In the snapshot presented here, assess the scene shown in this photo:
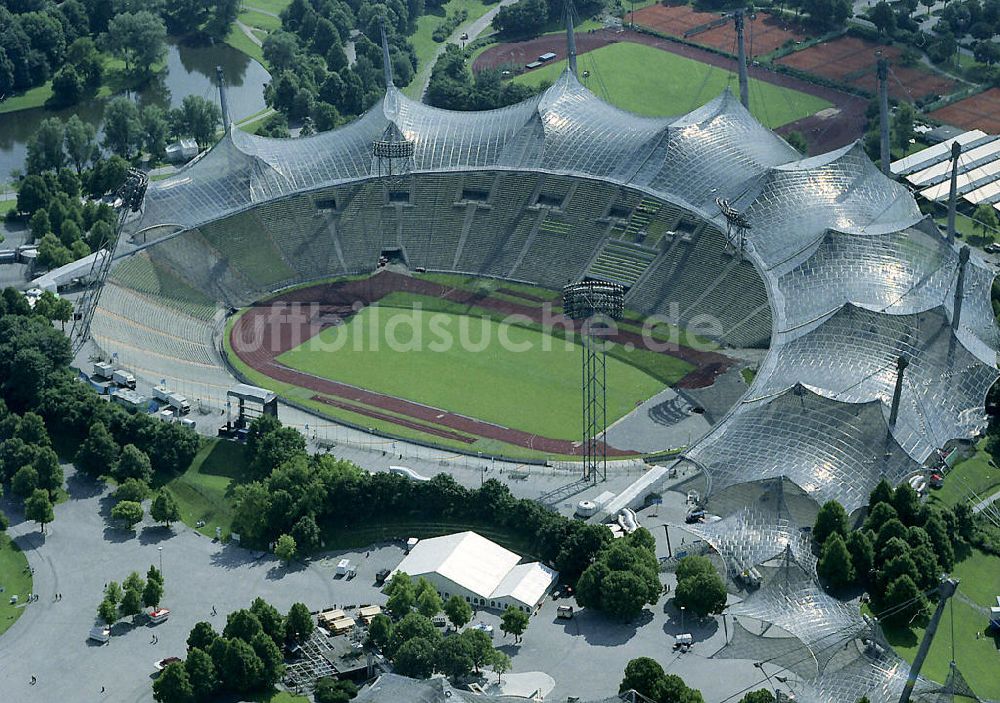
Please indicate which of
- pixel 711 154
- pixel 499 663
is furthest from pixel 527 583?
pixel 711 154

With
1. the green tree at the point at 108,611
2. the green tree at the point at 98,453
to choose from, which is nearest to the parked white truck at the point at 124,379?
the green tree at the point at 98,453

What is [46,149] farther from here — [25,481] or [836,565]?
[836,565]

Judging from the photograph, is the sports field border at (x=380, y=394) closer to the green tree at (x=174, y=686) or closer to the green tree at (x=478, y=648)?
the green tree at (x=478, y=648)

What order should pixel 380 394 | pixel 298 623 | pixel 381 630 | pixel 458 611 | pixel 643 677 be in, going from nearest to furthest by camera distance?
pixel 643 677
pixel 381 630
pixel 298 623
pixel 458 611
pixel 380 394

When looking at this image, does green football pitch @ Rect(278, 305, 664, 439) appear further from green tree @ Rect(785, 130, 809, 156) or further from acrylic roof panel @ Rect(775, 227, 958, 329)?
green tree @ Rect(785, 130, 809, 156)

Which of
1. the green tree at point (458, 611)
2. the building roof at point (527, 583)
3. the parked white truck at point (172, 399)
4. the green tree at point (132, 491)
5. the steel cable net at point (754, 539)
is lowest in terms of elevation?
the parked white truck at point (172, 399)

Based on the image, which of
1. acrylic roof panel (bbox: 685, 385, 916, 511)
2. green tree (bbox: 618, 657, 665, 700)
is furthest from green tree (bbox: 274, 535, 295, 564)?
green tree (bbox: 618, 657, 665, 700)

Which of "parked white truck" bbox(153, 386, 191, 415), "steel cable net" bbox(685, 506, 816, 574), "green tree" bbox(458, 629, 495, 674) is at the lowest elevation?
"parked white truck" bbox(153, 386, 191, 415)
